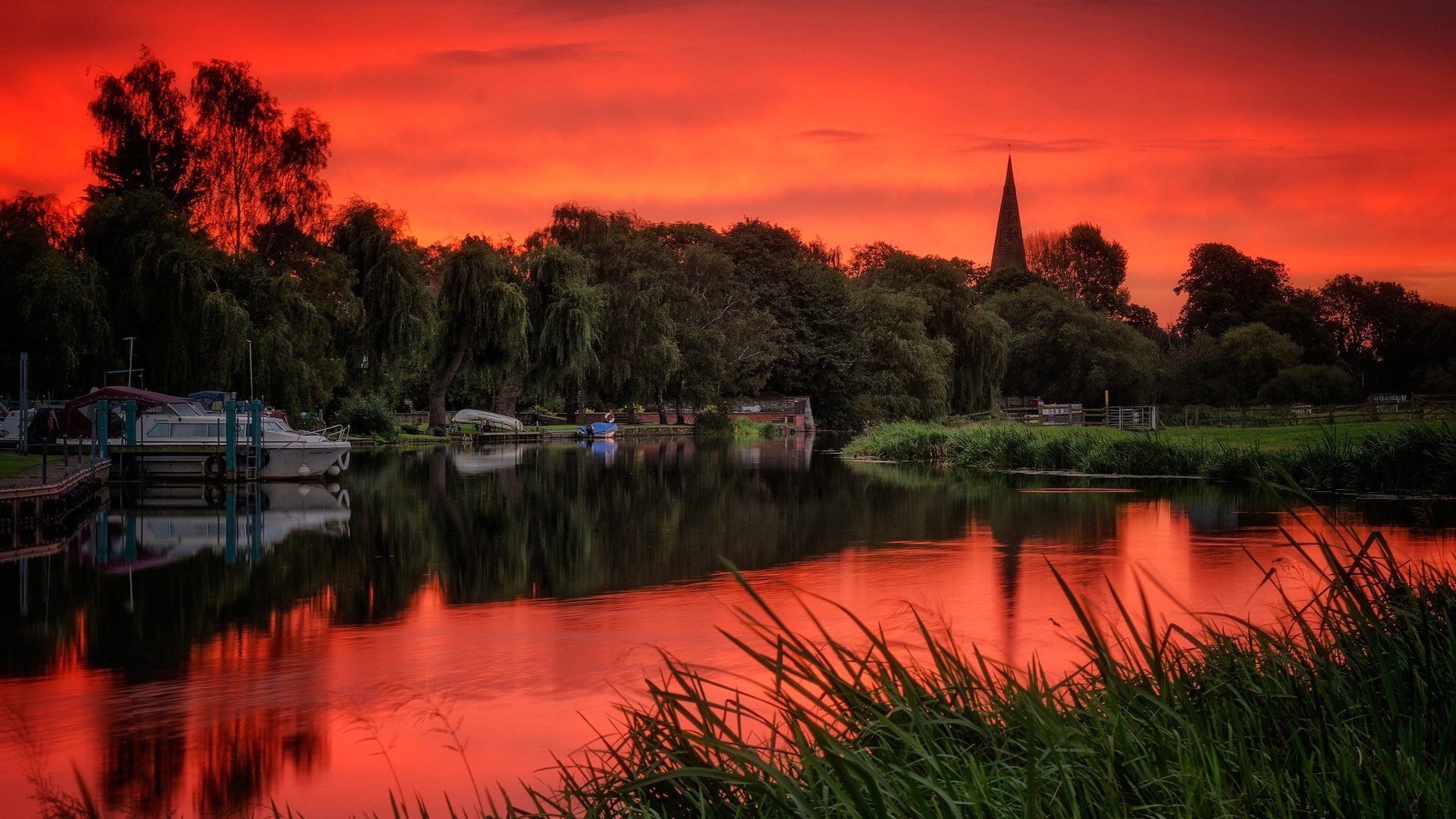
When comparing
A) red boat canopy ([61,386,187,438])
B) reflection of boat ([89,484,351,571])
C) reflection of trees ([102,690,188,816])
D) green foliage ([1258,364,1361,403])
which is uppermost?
green foliage ([1258,364,1361,403])

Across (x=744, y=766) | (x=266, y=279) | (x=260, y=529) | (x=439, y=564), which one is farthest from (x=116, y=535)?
(x=266, y=279)

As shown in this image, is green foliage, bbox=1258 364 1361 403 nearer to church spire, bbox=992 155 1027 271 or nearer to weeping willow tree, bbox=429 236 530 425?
weeping willow tree, bbox=429 236 530 425

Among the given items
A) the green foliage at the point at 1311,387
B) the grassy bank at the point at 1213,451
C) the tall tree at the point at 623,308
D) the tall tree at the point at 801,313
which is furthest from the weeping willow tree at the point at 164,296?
the green foliage at the point at 1311,387

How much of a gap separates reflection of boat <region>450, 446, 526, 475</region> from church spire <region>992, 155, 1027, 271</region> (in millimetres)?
105013

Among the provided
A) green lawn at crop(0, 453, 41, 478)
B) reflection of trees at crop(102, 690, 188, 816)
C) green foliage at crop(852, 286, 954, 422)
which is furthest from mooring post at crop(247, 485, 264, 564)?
green foliage at crop(852, 286, 954, 422)

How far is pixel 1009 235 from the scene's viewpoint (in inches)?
5969

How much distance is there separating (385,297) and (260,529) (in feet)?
101

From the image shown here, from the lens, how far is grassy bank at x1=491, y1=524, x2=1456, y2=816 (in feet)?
13.2

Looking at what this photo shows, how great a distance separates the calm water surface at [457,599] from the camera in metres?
8.56

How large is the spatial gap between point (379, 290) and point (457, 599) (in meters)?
39.2

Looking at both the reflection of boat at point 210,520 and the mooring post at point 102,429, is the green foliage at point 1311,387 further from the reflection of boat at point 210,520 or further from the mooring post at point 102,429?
the mooring post at point 102,429

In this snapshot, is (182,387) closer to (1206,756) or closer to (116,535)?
(116,535)

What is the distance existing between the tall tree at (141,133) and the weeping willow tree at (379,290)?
7.57 metres

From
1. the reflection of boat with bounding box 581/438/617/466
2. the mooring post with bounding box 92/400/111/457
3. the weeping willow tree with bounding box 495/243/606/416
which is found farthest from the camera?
the weeping willow tree with bounding box 495/243/606/416
